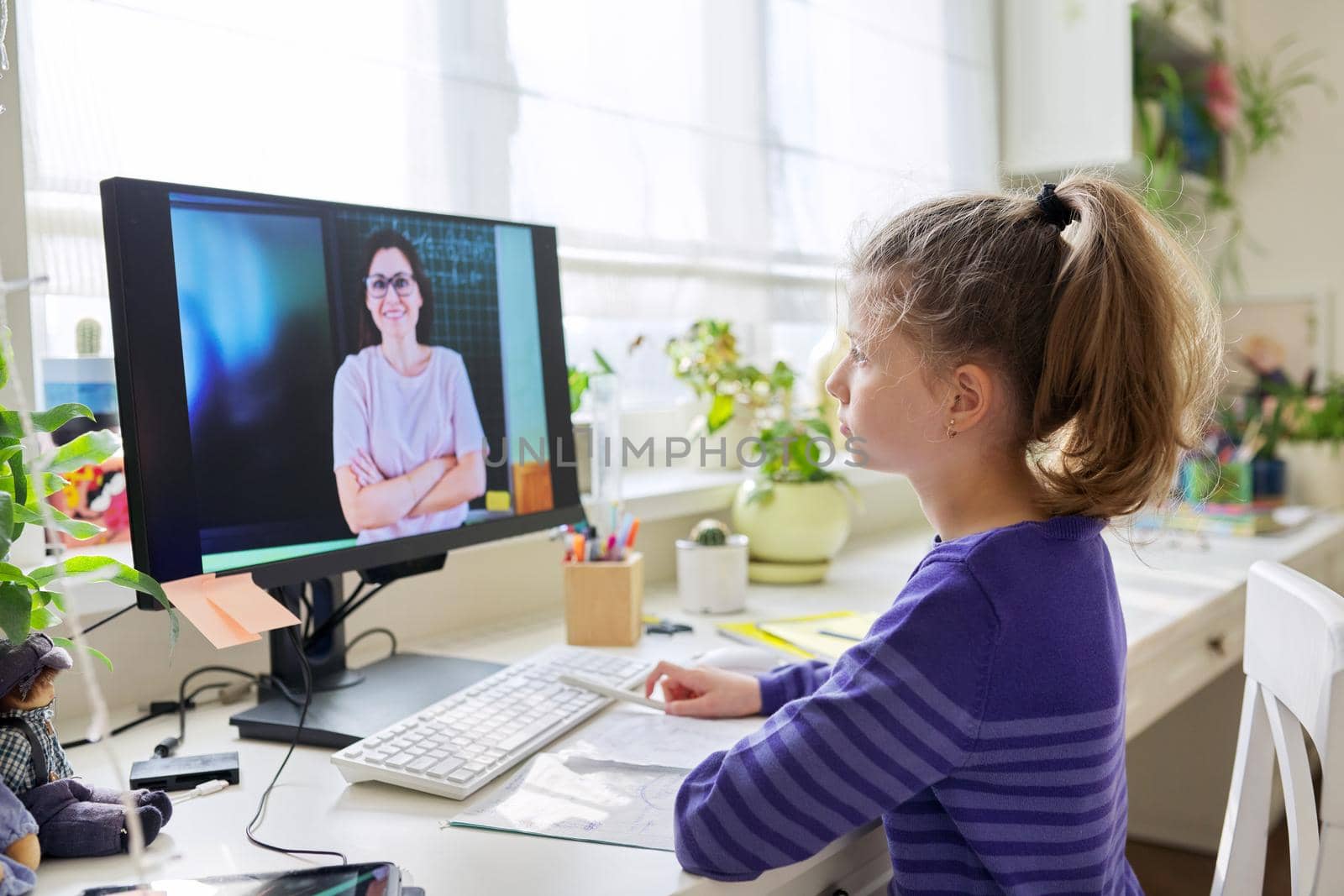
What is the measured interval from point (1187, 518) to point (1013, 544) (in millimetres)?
1425

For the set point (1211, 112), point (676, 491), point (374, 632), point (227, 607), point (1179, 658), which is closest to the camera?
point (227, 607)

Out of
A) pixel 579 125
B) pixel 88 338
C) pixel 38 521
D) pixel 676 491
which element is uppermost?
pixel 579 125

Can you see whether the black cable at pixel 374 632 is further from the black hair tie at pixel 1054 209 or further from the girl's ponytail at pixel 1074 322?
the black hair tie at pixel 1054 209

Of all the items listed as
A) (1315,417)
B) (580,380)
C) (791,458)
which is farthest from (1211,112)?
(580,380)

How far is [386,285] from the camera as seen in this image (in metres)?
0.96

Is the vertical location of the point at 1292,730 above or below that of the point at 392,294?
below

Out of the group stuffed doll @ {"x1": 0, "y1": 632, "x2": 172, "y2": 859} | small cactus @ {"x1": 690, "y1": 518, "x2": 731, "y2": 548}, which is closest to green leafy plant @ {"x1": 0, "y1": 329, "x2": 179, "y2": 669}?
stuffed doll @ {"x1": 0, "y1": 632, "x2": 172, "y2": 859}

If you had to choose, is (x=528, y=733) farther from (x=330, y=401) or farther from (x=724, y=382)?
(x=724, y=382)

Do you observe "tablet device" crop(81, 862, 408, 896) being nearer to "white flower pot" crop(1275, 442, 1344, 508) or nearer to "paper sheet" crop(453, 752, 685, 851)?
"paper sheet" crop(453, 752, 685, 851)

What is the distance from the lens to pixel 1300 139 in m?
2.74

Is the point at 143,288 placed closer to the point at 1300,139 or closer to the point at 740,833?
the point at 740,833

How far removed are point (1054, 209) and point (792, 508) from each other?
78cm

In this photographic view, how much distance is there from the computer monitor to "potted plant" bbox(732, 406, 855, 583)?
0.45 m

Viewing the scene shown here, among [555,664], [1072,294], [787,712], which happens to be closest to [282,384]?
[555,664]
